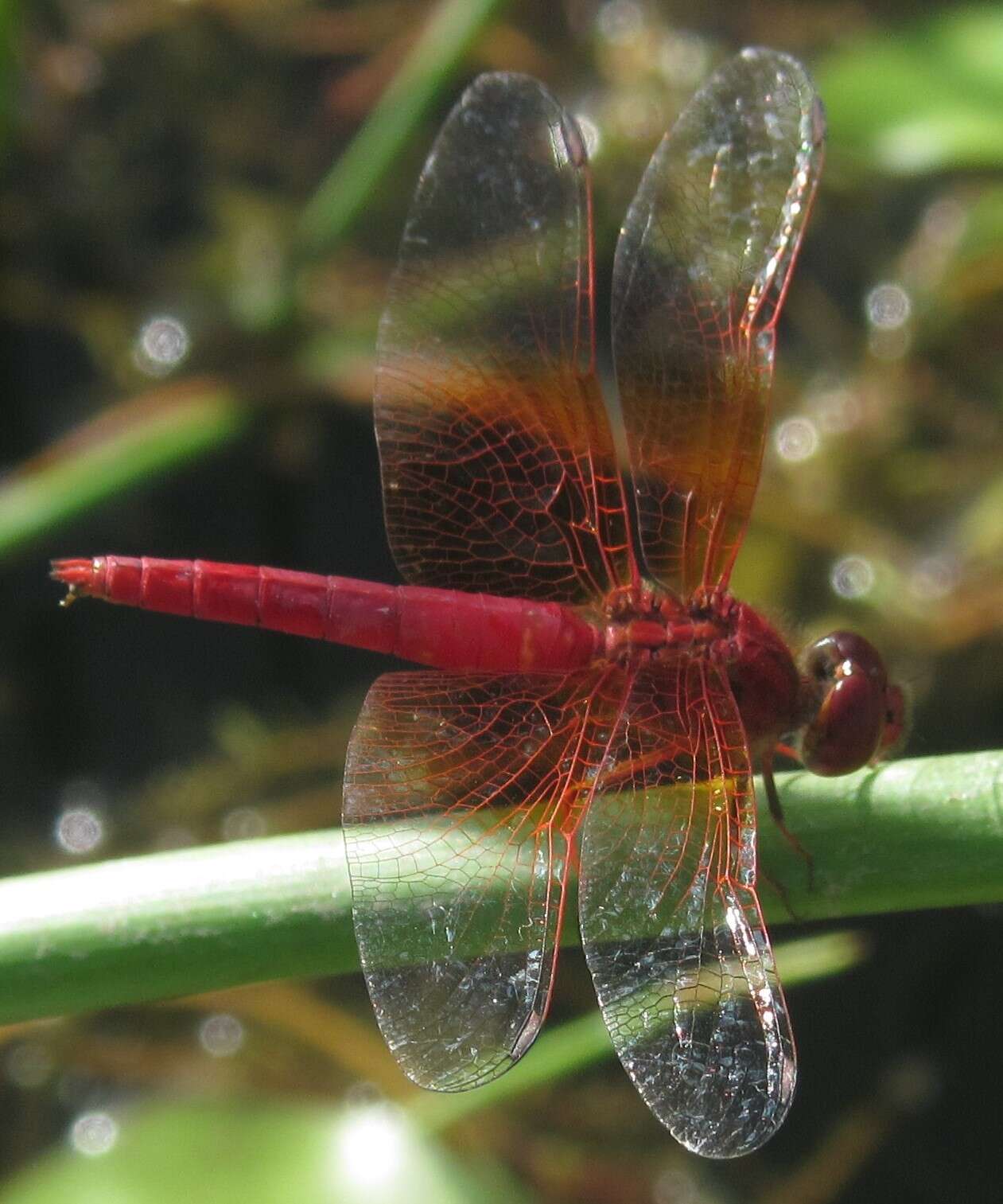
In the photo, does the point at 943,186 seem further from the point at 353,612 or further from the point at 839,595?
the point at 353,612

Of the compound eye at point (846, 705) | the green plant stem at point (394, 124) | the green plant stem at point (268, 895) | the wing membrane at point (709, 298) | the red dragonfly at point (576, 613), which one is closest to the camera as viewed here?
the green plant stem at point (268, 895)

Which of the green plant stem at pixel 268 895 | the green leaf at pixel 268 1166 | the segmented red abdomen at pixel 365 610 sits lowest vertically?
the green leaf at pixel 268 1166

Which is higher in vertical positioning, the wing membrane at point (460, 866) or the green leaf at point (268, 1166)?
the wing membrane at point (460, 866)

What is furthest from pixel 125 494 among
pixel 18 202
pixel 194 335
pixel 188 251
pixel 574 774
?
pixel 574 774

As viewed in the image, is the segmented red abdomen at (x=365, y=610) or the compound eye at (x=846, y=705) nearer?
the compound eye at (x=846, y=705)

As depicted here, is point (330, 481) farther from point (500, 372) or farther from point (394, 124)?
point (500, 372)

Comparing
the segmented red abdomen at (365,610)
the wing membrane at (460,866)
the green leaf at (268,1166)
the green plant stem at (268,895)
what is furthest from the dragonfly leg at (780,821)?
the green leaf at (268,1166)

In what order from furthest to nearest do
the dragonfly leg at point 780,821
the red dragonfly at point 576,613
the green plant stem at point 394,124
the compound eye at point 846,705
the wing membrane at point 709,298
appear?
the green plant stem at point 394,124
the wing membrane at point 709,298
the compound eye at point 846,705
the red dragonfly at point 576,613
the dragonfly leg at point 780,821

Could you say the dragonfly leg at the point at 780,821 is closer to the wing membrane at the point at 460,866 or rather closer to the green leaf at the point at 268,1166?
the wing membrane at the point at 460,866
